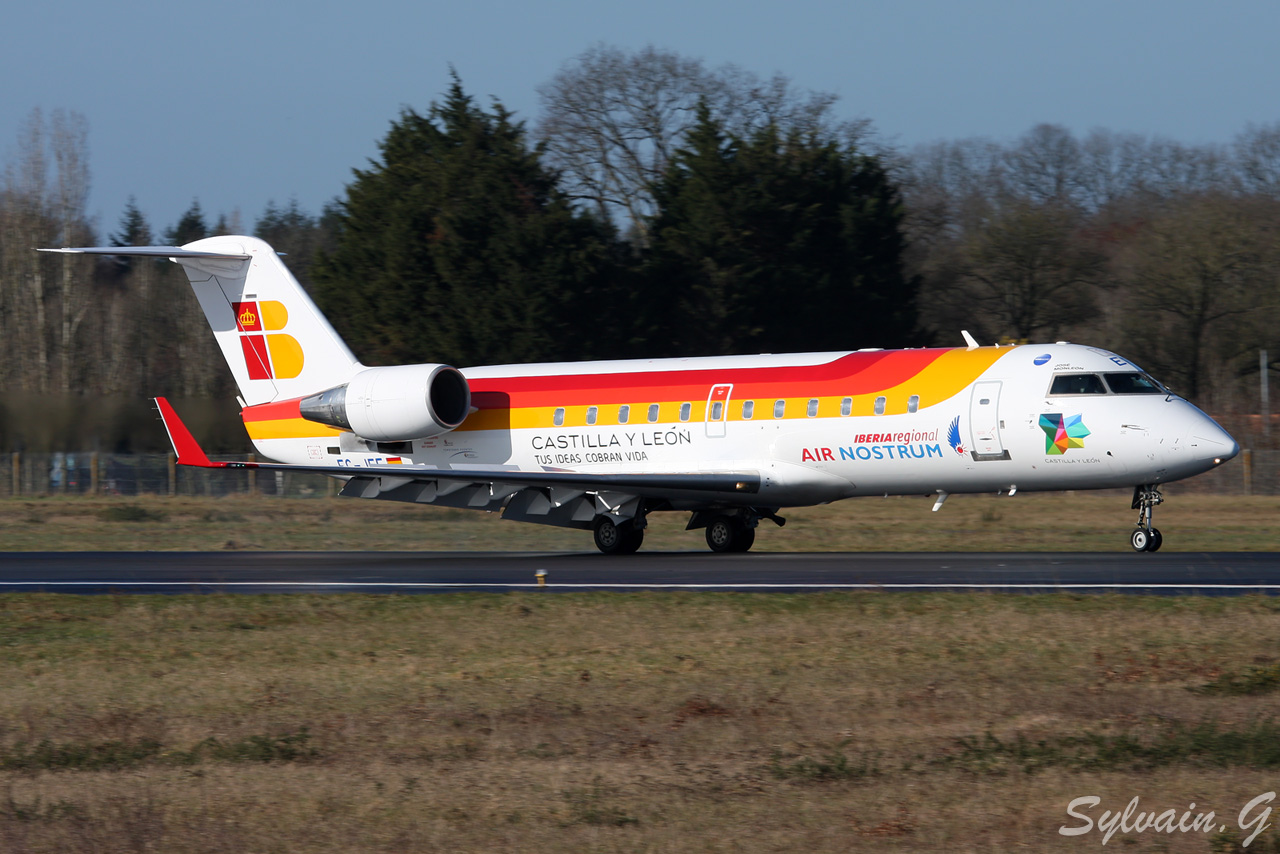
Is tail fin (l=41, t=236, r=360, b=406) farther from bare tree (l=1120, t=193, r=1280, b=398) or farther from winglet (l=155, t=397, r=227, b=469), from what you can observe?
bare tree (l=1120, t=193, r=1280, b=398)

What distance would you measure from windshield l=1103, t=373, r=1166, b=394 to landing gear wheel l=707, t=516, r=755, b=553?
6638 mm

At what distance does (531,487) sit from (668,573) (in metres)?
4.82

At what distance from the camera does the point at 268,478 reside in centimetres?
4372

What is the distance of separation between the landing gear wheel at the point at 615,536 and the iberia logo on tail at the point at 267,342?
6990 millimetres

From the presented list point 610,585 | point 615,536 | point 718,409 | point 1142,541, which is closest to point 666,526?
point 615,536

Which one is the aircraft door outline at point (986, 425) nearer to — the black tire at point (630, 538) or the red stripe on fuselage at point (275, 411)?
the black tire at point (630, 538)

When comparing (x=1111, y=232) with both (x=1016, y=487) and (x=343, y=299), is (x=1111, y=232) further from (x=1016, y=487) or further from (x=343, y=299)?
(x=1016, y=487)

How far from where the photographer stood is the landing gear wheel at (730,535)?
24.1 metres

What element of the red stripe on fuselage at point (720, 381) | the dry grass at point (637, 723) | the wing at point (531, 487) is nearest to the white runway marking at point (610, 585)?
the dry grass at point (637, 723)

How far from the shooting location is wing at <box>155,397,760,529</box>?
22.6 metres

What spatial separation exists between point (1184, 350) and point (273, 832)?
49291mm

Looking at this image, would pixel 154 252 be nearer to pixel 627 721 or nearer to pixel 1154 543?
pixel 1154 543

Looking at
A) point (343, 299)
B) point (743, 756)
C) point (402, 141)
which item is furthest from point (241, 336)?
point (402, 141)

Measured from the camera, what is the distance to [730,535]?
79.0 ft
